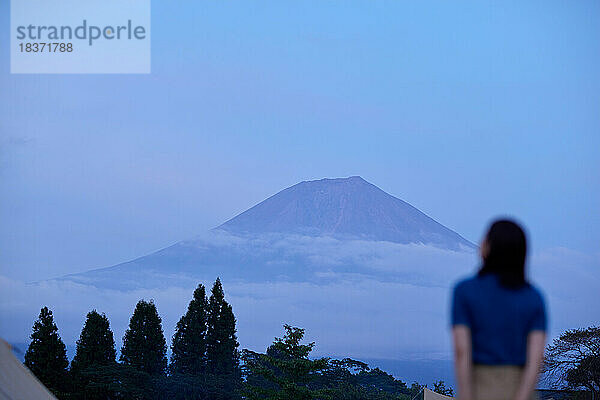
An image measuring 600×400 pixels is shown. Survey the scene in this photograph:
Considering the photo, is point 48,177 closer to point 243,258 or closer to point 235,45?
point 235,45

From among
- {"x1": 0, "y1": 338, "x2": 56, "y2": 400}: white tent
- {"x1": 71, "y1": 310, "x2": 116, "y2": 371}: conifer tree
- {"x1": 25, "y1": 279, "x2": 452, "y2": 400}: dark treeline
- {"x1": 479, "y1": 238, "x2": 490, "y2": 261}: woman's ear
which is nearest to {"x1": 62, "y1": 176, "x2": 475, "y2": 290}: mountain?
{"x1": 25, "y1": 279, "x2": 452, "y2": 400}: dark treeline

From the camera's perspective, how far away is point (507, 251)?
188 cm

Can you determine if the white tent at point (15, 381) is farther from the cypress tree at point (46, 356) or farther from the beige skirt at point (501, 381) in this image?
the cypress tree at point (46, 356)

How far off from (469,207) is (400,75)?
22.0 ft

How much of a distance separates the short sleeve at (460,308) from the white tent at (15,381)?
302 centimetres

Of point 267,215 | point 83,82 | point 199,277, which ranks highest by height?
point 83,82

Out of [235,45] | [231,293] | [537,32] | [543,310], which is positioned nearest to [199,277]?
[231,293]

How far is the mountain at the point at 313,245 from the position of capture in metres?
30.4

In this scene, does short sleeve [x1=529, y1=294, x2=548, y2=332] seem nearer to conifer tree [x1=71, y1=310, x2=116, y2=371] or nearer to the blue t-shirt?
the blue t-shirt

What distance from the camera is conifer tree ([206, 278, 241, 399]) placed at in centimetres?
1831

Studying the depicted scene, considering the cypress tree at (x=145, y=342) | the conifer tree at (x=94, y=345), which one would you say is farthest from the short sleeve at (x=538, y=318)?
the cypress tree at (x=145, y=342)

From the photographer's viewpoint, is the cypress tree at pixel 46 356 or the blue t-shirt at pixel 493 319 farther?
the cypress tree at pixel 46 356

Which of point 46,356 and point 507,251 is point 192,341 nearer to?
point 46,356

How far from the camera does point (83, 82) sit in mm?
22875
